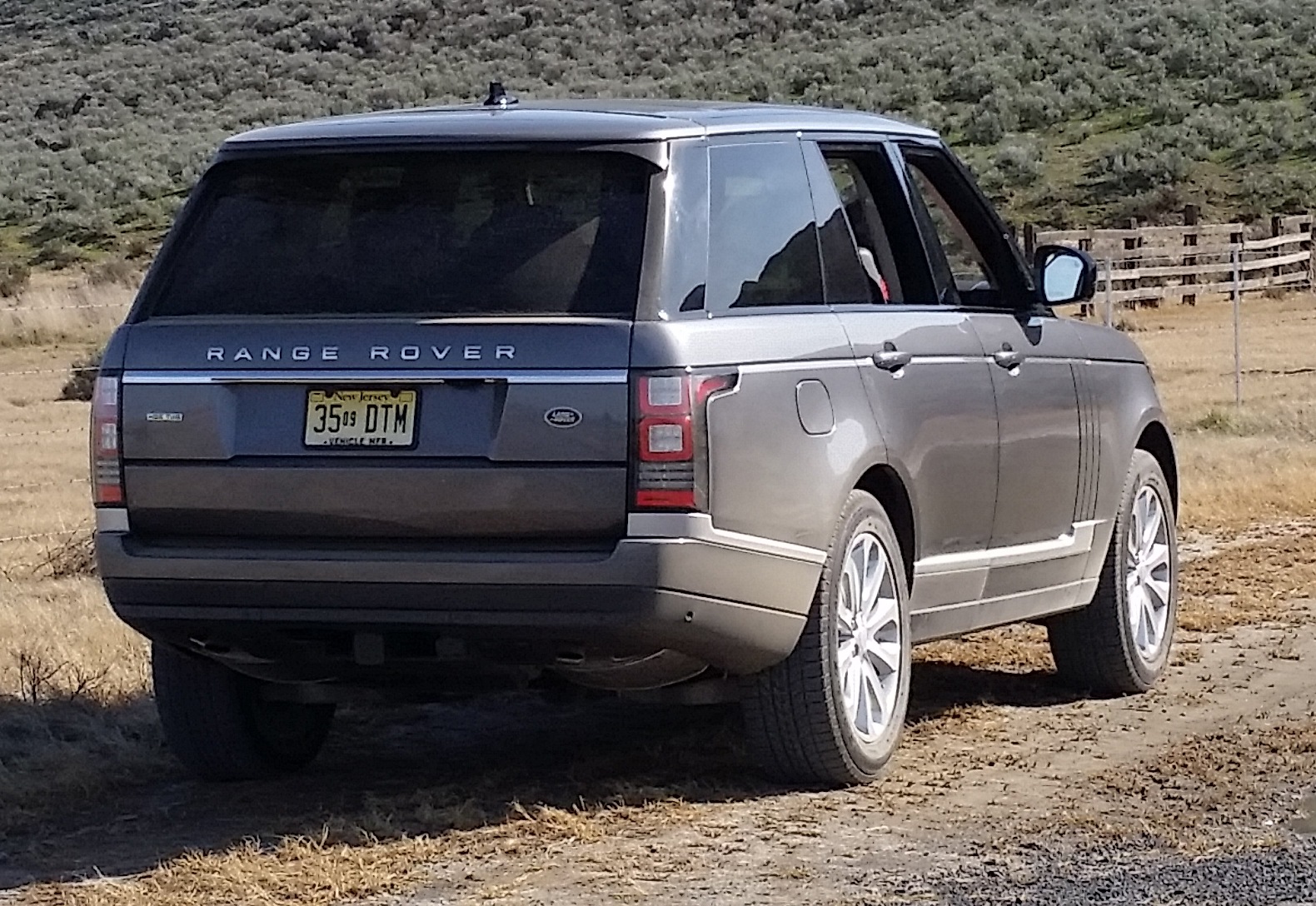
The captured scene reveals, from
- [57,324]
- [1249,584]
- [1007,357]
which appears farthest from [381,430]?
[57,324]

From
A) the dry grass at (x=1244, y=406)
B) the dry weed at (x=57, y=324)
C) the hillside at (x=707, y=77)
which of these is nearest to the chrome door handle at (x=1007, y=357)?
the dry grass at (x=1244, y=406)

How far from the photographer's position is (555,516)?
20.0 feet

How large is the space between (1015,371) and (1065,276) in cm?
46

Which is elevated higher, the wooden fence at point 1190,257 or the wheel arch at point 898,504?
the wheel arch at point 898,504

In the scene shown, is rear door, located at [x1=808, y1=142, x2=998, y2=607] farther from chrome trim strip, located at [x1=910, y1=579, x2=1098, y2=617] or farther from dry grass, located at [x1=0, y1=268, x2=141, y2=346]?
dry grass, located at [x1=0, y1=268, x2=141, y2=346]

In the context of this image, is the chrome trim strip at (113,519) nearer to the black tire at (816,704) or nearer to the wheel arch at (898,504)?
the black tire at (816,704)

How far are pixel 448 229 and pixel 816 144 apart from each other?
1296 mm

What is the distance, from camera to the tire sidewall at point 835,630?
667cm

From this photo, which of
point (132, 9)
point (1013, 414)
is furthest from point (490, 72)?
point (1013, 414)

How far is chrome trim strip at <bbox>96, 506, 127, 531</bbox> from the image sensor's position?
644 cm

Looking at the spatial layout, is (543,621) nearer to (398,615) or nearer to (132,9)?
(398,615)

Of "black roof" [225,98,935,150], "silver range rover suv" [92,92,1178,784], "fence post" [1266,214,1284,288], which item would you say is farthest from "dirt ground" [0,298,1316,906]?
"fence post" [1266,214,1284,288]

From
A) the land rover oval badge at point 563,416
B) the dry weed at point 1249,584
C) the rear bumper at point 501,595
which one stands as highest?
the land rover oval badge at point 563,416

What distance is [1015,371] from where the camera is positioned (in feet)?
25.5
